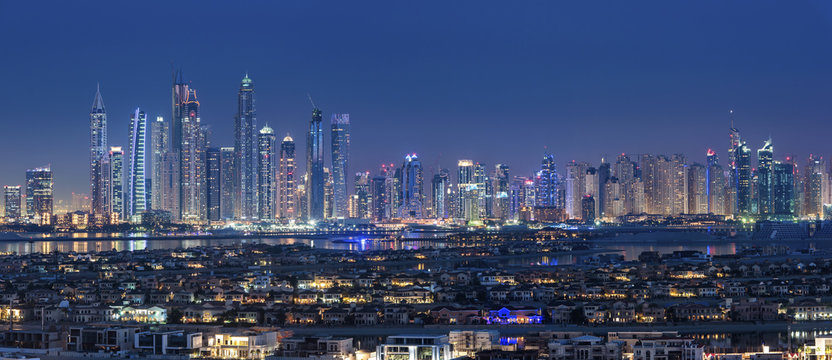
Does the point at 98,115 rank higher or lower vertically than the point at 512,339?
higher

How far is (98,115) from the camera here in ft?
562

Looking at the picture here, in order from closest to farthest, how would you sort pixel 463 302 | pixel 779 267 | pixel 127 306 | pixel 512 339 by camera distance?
pixel 512 339
pixel 127 306
pixel 463 302
pixel 779 267

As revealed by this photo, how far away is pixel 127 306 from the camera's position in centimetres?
4188

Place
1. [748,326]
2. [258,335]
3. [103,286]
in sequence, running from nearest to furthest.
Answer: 1. [258,335]
2. [748,326]
3. [103,286]

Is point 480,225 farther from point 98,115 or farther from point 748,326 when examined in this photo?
point 748,326

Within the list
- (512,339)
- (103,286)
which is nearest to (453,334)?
(512,339)

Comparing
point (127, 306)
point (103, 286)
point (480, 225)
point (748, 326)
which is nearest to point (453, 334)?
point (748, 326)

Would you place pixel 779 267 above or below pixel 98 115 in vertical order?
below

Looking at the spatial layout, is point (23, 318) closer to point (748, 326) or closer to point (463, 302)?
point (463, 302)

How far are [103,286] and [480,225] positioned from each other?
386ft

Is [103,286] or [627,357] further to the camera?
[103,286]

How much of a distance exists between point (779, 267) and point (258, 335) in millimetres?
38533

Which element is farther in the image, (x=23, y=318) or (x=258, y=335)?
(x=23, y=318)

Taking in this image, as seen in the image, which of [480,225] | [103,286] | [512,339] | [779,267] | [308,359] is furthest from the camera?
[480,225]
